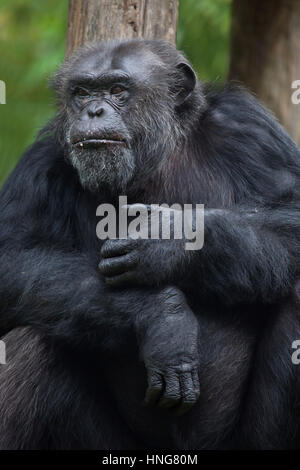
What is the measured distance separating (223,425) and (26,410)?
1006 millimetres

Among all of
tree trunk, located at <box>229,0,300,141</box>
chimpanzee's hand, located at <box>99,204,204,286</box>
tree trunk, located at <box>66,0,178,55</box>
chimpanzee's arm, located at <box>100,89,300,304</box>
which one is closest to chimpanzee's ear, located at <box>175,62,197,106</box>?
chimpanzee's arm, located at <box>100,89,300,304</box>

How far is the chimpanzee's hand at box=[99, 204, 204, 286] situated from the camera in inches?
174

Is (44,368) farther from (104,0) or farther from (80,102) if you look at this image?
(104,0)

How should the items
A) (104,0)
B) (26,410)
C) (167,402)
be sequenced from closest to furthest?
(167,402), (26,410), (104,0)

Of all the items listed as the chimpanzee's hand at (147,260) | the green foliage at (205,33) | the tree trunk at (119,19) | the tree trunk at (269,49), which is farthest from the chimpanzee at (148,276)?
the green foliage at (205,33)

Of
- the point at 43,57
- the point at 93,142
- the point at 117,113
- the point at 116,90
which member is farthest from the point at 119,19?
the point at 43,57

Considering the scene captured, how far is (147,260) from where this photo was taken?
173 inches

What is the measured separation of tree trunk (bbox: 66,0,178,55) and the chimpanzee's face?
1.94 feet

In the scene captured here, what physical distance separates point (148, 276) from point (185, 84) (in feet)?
4.19

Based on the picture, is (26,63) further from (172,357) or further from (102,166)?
(172,357)

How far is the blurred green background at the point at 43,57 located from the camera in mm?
9023

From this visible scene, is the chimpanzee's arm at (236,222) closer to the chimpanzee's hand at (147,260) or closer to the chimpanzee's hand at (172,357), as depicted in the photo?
the chimpanzee's hand at (147,260)
